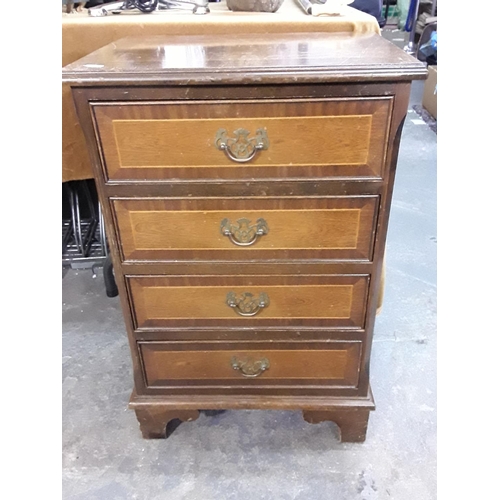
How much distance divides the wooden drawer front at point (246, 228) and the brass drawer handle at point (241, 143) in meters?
0.09

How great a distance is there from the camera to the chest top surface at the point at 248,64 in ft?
2.57

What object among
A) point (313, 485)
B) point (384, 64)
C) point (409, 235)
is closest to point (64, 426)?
point (313, 485)

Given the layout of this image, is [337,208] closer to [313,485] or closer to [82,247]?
[313,485]

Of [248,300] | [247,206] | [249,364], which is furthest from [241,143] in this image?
[249,364]

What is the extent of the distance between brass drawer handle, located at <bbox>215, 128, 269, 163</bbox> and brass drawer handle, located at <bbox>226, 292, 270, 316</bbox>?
0.32m

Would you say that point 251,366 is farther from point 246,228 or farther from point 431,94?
point 431,94

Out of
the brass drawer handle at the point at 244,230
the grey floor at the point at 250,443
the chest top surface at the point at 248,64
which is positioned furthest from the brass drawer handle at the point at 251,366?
the chest top surface at the point at 248,64

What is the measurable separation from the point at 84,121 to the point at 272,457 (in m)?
0.92

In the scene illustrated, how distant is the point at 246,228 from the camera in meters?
0.95

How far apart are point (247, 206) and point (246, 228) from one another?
5 cm

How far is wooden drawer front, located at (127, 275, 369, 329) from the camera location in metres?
1.02

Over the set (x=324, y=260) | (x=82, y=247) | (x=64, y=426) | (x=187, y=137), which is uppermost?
(x=187, y=137)

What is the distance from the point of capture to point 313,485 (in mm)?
1139

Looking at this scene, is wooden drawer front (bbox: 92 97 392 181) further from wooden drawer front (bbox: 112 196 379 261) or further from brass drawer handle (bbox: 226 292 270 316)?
brass drawer handle (bbox: 226 292 270 316)
